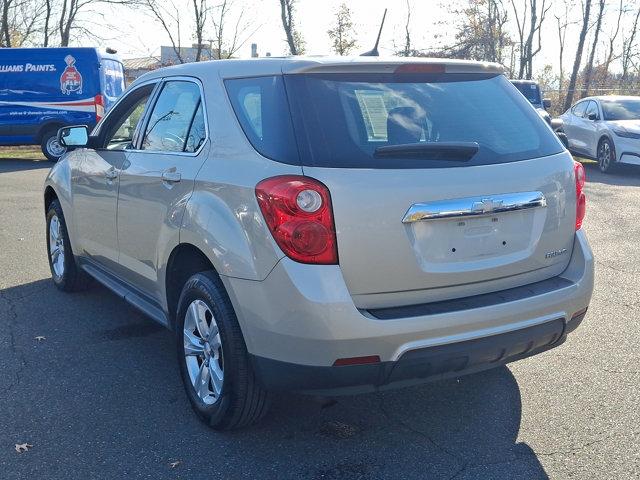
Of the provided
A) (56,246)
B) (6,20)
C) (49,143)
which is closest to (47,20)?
(6,20)

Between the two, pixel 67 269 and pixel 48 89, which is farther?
pixel 48 89

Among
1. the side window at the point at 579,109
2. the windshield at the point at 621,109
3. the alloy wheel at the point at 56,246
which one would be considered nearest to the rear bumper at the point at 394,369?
the alloy wheel at the point at 56,246

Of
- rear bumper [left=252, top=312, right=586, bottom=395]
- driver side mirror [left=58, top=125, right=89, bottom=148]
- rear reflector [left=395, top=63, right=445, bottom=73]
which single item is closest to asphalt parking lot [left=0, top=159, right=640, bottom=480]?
rear bumper [left=252, top=312, right=586, bottom=395]

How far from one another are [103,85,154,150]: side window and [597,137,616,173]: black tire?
11.7 m

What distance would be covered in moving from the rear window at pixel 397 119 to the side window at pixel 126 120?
4.17ft

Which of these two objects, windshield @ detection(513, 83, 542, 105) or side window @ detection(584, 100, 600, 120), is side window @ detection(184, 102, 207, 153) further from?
windshield @ detection(513, 83, 542, 105)

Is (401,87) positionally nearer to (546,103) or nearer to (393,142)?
(393,142)

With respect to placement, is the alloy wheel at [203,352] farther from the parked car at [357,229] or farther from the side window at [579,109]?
the side window at [579,109]

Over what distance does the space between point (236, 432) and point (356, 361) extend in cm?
92

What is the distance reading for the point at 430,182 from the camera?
126 inches

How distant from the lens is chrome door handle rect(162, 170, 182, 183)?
387 centimetres

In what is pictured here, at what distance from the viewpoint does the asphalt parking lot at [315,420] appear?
11.0 feet

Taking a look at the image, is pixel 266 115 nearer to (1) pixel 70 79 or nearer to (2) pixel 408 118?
(2) pixel 408 118

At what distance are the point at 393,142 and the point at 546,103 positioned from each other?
63.3 ft
